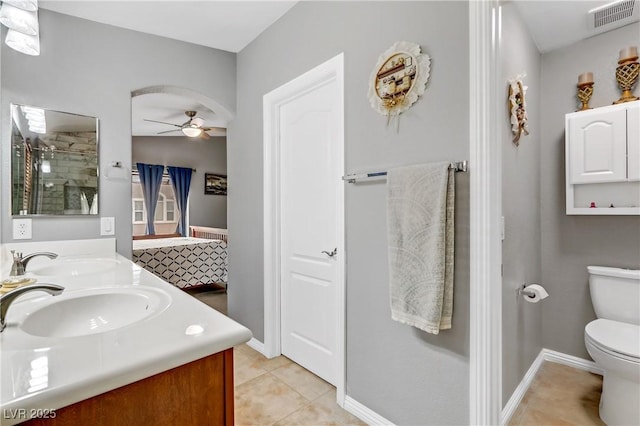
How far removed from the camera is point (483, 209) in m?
1.21

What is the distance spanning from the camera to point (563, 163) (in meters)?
2.33

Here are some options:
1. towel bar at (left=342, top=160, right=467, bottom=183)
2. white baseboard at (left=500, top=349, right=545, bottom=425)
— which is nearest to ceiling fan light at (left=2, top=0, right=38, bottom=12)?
towel bar at (left=342, top=160, right=467, bottom=183)

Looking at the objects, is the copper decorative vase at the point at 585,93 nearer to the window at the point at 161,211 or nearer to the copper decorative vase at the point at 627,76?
the copper decorative vase at the point at 627,76

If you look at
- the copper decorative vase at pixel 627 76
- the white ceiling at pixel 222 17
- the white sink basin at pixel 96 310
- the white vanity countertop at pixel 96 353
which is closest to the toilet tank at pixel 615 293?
the copper decorative vase at pixel 627 76

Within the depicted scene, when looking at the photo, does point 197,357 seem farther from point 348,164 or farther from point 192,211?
point 192,211

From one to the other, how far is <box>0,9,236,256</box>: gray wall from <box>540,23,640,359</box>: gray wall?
2.81 metres

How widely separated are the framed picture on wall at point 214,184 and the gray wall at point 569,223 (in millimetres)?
6519

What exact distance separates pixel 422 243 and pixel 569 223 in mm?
1734

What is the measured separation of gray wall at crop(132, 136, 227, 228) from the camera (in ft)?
21.3

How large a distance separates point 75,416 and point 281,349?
2034 millimetres

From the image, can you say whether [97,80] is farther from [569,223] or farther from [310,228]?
[569,223]

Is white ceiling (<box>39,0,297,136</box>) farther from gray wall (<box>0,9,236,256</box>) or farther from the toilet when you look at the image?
the toilet

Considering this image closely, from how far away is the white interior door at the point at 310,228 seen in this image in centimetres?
203

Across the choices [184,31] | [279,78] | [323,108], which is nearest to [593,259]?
[323,108]
